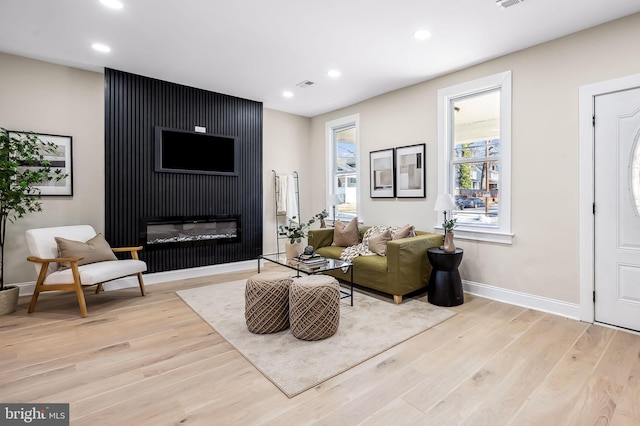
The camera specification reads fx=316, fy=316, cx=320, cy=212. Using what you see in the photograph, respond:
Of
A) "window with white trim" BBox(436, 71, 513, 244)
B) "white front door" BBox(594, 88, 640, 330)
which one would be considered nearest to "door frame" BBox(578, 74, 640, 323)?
"white front door" BBox(594, 88, 640, 330)

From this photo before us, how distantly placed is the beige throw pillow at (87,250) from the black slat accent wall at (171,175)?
394 millimetres

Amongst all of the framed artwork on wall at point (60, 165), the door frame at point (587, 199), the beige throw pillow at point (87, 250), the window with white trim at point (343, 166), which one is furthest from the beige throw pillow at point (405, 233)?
the framed artwork on wall at point (60, 165)

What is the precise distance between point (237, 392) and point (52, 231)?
306 cm

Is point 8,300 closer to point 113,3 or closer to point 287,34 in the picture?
point 113,3

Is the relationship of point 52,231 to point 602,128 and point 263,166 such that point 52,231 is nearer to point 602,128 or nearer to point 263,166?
point 263,166

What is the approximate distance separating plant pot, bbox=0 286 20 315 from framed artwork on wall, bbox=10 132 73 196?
3.88 feet

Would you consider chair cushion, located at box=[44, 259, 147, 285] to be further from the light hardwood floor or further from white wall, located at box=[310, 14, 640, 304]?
A: white wall, located at box=[310, 14, 640, 304]

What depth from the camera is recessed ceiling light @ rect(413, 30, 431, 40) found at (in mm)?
3006

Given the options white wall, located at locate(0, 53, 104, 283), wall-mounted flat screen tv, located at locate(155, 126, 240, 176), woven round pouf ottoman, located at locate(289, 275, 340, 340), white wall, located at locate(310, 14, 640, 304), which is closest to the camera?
woven round pouf ottoman, located at locate(289, 275, 340, 340)

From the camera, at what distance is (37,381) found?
200 cm

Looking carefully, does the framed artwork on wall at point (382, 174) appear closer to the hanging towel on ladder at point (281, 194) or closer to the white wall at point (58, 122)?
the hanging towel on ladder at point (281, 194)

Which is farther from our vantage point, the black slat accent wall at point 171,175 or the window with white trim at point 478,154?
the black slat accent wall at point 171,175

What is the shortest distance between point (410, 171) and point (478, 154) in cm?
90

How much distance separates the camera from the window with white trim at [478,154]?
11.4ft
